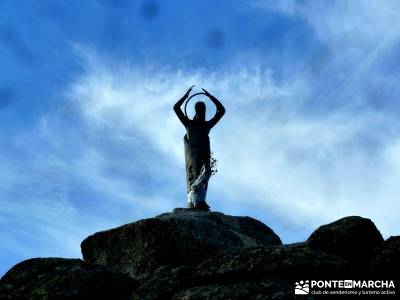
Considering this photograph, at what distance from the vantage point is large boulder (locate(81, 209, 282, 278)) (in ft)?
41.9

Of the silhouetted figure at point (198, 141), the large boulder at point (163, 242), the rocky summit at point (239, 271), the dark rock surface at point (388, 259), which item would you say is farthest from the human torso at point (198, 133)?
the dark rock surface at point (388, 259)

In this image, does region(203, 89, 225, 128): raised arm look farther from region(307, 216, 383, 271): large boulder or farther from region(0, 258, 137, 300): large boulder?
region(307, 216, 383, 271): large boulder

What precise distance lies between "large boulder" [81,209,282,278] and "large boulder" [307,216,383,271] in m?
4.28

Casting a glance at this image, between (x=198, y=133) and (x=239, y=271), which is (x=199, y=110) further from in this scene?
(x=239, y=271)

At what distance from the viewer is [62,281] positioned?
9.06 m

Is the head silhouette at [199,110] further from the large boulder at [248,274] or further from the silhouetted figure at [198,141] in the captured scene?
the large boulder at [248,274]

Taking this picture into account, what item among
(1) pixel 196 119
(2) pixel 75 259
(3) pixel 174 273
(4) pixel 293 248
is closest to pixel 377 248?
(4) pixel 293 248

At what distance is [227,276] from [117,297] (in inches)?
76.3

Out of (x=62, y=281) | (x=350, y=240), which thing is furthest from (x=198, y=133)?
(x=350, y=240)

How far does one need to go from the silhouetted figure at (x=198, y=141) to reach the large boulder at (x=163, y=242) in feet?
9.78

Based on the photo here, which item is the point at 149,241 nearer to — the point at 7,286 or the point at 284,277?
the point at 7,286

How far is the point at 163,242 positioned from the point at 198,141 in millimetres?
5838


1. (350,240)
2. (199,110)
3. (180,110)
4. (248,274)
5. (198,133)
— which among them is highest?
(199,110)

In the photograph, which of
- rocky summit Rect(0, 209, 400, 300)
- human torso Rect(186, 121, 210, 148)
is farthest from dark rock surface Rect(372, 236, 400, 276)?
human torso Rect(186, 121, 210, 148)
